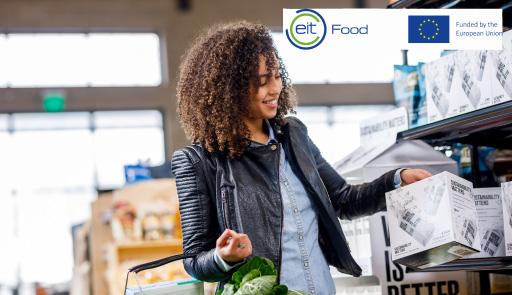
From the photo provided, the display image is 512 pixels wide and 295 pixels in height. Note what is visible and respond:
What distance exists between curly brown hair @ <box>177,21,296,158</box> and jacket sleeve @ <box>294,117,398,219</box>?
297 millimetres

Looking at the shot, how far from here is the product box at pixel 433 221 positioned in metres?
2.35

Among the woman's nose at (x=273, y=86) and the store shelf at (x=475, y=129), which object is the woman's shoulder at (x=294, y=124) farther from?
the store shelf at (x=475, y=129)

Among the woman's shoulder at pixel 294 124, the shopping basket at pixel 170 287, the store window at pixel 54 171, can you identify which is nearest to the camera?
the shopping basket at pixel 170 287

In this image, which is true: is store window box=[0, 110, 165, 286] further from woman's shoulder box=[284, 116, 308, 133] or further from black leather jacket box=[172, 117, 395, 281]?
black leather jacket box=[172, 117, 395, 281]

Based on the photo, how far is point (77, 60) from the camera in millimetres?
12547

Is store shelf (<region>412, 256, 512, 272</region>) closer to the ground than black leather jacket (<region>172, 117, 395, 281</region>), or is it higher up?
closer to the ground

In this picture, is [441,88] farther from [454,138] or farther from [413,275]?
[413,275]

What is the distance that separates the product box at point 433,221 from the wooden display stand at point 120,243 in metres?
3.93

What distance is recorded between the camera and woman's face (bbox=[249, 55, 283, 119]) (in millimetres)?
2346

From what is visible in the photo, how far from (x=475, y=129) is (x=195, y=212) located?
0.94 m

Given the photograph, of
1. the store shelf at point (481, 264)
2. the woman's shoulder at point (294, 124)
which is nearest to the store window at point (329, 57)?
the woman's shoulder at point (294, 124)

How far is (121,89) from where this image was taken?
12.3 m

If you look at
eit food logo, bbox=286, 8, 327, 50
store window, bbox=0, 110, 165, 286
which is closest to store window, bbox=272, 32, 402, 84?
eit food logo, bbox=286, 8, 327, 50

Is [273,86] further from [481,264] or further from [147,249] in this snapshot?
[147,249]
